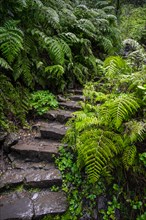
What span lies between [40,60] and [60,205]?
10.2 feet

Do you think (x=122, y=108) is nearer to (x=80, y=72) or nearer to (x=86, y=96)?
(x=86, y=96)

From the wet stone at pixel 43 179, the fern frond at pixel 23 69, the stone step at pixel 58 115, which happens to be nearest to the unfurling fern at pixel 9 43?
the fern frond at pixel 23 69

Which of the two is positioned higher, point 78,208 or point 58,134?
point 58,134

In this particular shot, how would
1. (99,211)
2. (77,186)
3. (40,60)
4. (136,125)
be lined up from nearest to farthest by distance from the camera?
(136,125)
(99,211)
(77,186)
(40,60)

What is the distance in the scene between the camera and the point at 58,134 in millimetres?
3729

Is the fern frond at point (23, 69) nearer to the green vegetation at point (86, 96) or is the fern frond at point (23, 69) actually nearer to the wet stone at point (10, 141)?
the green vegetation at point (86, 96)

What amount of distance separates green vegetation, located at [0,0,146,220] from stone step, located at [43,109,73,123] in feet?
0.72

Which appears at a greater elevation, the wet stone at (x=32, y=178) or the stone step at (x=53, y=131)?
the stone step at (x=53, y=131)

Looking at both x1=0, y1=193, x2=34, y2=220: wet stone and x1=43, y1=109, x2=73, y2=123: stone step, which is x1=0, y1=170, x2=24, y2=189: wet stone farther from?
x1=43, y1=109, x2=73, y2=123: stone step

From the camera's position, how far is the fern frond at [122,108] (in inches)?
96.8

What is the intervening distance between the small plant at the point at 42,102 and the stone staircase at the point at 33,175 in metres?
0.34

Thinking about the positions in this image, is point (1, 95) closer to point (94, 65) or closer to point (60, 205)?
point (60, 205)

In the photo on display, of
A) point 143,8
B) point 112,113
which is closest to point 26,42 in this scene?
point 112,113

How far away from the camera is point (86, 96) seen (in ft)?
13.9
